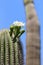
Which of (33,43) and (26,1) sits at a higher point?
(26,1)

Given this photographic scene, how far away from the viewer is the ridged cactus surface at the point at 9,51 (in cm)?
670

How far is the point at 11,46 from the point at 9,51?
0.53 ft

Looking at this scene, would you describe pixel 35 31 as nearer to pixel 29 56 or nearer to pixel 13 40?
pixel 29 56

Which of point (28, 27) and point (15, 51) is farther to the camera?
point (15, 51)

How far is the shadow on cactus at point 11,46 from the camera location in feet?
22.1

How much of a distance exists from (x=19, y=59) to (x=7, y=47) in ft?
1.52

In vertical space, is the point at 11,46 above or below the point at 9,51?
above

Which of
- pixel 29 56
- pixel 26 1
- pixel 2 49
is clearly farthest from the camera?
pixel 2 49

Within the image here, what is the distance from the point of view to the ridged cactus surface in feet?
22.0

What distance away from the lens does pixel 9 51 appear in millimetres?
6840

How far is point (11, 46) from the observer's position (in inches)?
273

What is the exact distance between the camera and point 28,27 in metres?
2.99

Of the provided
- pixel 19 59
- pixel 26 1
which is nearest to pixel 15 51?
pixel 19 59

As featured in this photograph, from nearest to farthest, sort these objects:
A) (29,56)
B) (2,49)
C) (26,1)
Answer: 1. (29,56)
2. (26,1)
3. (2,49)
